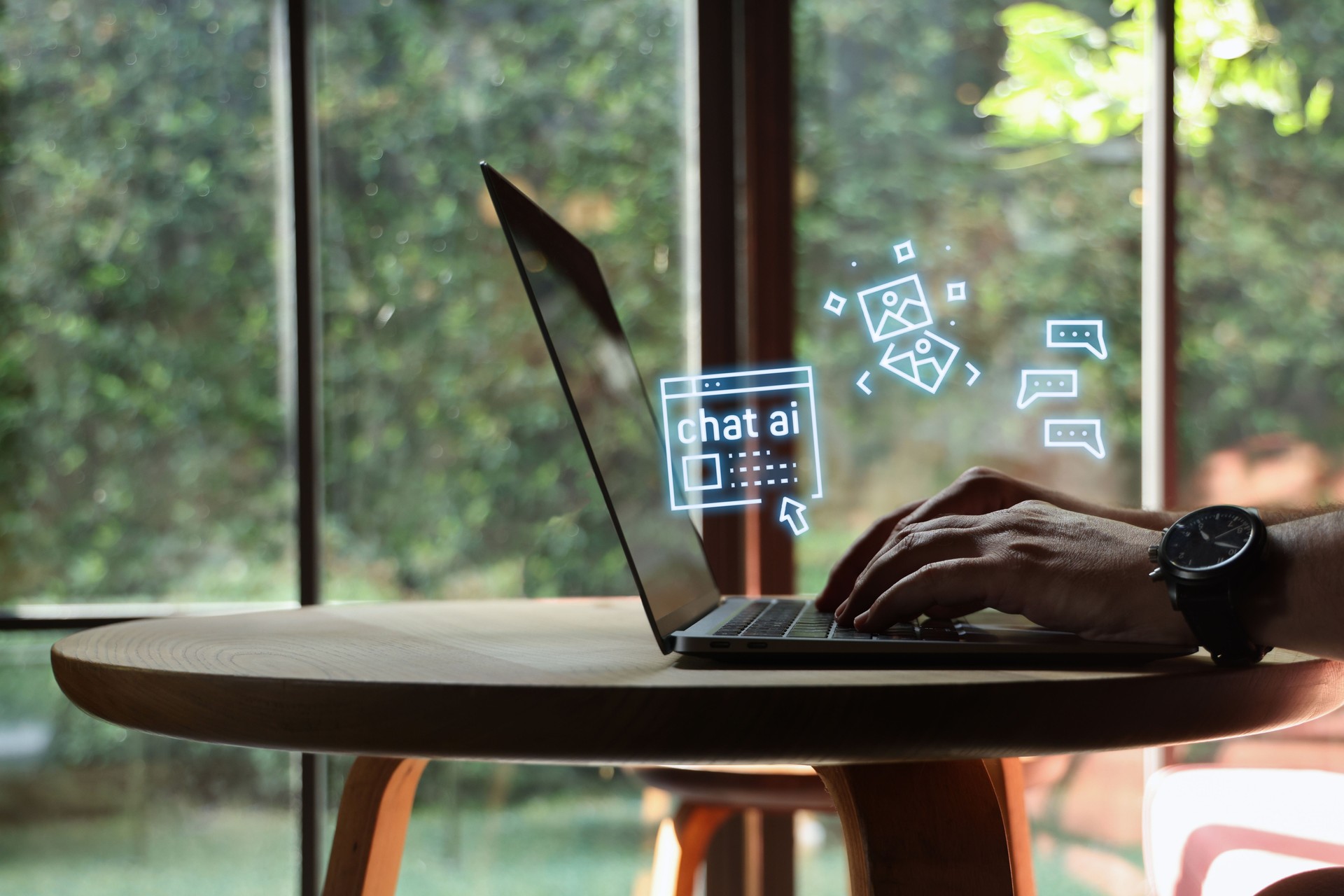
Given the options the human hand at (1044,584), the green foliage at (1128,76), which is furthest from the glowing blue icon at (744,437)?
the human hand at (1044,584)

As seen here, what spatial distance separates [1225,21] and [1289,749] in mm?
1461

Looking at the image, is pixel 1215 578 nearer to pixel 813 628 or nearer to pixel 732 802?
pixel 813 628

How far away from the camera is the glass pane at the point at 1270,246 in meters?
2.01

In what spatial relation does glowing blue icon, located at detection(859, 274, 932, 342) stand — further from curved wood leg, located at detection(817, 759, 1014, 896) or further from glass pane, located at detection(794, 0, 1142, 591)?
curved wood leg, located at detection(817, 759, 1014, 896)

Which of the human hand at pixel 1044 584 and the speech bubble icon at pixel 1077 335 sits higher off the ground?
the speech bubble icon at pixel 1077 335

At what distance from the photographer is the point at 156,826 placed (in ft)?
6.57

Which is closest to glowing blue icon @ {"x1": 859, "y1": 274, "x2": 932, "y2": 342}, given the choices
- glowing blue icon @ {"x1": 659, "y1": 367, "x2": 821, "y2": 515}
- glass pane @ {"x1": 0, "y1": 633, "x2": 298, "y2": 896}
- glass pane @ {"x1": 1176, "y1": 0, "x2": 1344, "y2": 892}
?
glowing blue icon @ {"x1": 659, "y1": 367, "x2": 821, "y2": 515}

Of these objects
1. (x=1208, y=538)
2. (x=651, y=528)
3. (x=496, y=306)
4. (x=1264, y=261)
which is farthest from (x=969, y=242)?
(x=1208, y=538)

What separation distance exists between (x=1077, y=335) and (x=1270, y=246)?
1.38ft

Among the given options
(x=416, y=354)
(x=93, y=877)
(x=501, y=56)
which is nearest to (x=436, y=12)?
(x=501, y=56)

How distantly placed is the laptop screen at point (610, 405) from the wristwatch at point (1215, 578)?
12.8 inches

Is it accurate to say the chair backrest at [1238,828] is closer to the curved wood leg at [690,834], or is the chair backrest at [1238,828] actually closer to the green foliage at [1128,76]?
the curved wood leg at [690,834]

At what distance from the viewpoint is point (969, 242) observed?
204 centimetres

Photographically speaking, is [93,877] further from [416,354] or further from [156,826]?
[416,354]
